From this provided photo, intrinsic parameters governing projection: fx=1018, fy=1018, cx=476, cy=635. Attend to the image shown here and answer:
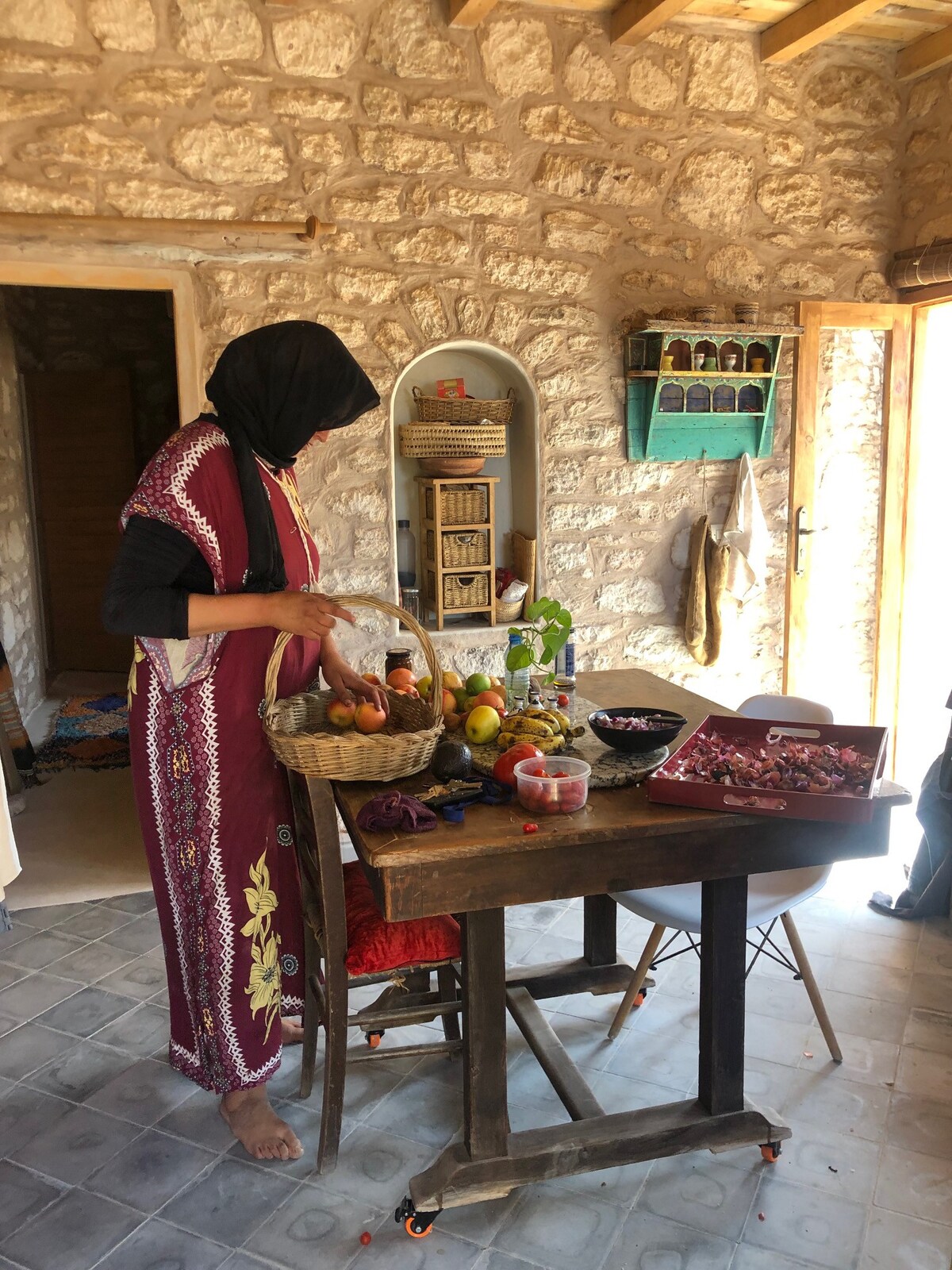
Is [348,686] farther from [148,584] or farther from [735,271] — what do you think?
[735,271]

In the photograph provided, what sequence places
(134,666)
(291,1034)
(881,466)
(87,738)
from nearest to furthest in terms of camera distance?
(134,666) < (291,1034) < (881,466) < (87,738)

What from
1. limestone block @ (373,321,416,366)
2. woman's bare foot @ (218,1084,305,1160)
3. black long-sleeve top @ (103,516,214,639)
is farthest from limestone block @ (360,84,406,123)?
woman's bare foot @ (218,1084,305,1160)

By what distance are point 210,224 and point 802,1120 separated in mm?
3179

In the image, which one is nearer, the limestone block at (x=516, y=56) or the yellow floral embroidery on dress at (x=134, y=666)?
the yellow floral embroidery on dress at (x=134, y=666)

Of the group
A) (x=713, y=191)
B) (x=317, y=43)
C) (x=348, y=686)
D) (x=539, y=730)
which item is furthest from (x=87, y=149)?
(x=539, y=730)

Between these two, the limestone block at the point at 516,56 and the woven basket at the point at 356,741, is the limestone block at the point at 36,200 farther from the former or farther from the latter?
the woven basket at the point at 356,741

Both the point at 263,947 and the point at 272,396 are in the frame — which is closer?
the point at 272,396

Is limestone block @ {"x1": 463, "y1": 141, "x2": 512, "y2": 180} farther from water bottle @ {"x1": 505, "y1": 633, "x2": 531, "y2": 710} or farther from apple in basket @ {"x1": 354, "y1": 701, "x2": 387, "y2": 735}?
apple in basket @ {"x1": 354, "y1": 701, "x2": 387, "y2": 735}

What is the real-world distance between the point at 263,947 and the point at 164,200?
8.38ft

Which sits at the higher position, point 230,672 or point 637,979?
point 230,672

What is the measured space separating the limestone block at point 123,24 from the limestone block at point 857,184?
2724mm

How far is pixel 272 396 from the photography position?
204 centimetres

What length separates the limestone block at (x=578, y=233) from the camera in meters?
3.91

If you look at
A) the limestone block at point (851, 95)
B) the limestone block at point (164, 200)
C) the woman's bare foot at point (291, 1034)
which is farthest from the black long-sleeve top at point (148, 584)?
the limestone block at point (851, 95)
